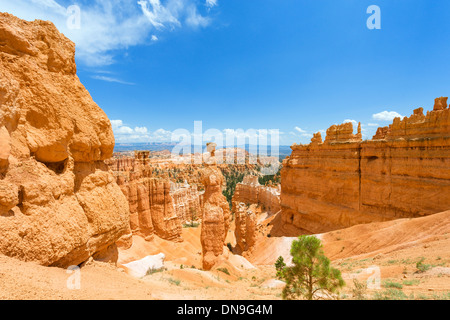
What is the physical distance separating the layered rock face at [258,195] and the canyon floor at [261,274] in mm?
15308

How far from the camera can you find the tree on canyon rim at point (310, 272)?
18.7 ft

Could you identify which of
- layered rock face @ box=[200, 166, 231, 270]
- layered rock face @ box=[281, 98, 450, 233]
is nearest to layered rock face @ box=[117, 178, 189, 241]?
layered rock face @ box=[200, 166, 231, 270]

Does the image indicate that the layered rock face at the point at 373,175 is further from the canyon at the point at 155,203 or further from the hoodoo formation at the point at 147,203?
the hoodoo formation at the point at 147,203

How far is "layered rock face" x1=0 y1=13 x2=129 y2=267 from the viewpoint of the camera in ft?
13.6

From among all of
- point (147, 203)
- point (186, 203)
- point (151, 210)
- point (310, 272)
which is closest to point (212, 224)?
point (310, 272)

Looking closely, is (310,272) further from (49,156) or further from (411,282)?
(49,156)

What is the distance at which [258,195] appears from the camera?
1769 inches

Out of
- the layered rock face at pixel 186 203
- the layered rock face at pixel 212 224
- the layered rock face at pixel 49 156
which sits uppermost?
the layered rock face at pixel 49 156

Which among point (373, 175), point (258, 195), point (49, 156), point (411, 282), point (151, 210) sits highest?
point (49, 156)

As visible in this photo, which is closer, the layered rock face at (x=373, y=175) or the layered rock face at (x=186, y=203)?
the layered rock face at (x=373, y=175)

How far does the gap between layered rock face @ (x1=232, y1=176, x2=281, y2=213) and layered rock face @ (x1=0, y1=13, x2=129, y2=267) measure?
113ft

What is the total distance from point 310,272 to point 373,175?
57.3ft

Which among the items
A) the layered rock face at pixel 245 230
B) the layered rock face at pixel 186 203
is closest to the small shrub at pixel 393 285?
the layered rock face at pixel 245 230
